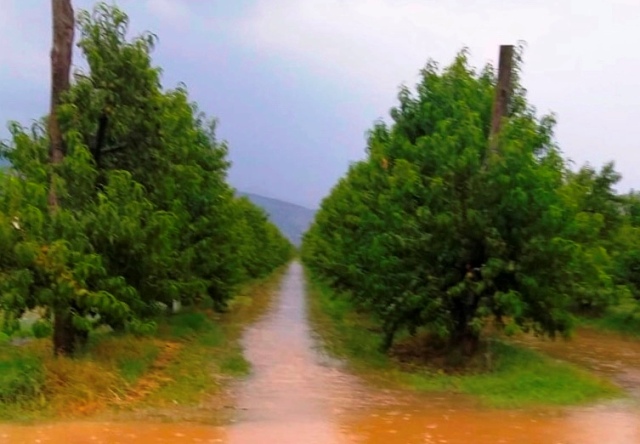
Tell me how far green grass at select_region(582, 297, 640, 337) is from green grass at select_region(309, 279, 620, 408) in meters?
9.70

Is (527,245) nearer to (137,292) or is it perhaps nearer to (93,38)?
(137,292)

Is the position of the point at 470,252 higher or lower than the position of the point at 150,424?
higher

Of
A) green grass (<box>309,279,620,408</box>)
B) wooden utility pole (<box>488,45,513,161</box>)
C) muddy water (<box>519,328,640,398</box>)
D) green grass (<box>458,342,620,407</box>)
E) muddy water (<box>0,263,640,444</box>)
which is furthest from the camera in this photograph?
muddy water (<box>519,328,640,398</box>)

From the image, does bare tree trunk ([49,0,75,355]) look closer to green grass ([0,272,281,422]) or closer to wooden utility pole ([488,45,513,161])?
green grass ([0,272,281,422])

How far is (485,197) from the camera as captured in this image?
44.2ft

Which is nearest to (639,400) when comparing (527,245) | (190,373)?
(527,245)

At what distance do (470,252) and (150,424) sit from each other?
20.7 ft

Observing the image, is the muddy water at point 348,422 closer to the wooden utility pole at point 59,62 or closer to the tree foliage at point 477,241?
the tree foliage at point 477,241

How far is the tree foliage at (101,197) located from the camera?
10.9 metres

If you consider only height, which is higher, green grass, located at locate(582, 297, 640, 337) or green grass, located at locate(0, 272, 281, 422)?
green grass, located at locate(582, 297, 640, 337)

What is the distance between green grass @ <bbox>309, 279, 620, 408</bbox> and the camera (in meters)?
12.5

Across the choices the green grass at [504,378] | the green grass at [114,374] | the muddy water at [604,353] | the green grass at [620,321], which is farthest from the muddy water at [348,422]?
the green grass at [620,321]

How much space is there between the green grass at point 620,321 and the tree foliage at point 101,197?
52.9 feet

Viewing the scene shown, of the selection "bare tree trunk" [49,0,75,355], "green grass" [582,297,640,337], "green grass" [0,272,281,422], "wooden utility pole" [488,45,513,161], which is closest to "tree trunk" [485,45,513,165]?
"wooden utility pole" [488,45,513,161]
